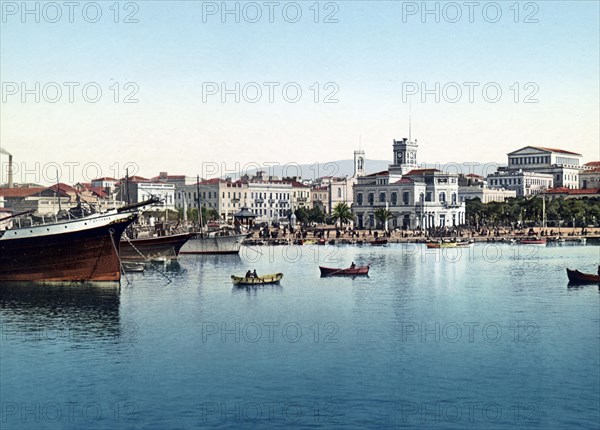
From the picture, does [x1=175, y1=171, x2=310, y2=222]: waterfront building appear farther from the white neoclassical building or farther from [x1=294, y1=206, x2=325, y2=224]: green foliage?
the white neoclassical building

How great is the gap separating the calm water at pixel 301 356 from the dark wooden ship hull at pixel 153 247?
2356cm

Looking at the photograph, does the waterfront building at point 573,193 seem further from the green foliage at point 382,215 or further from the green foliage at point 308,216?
the green foliage at point 308,216

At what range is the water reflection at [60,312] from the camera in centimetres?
4556

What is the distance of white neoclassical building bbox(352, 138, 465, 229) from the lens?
164875mm

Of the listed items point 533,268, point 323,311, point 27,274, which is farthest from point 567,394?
point 533,268

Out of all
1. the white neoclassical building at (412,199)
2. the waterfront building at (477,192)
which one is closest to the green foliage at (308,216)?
the white neoclassical building at (412,199)

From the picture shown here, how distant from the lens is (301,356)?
40156mm

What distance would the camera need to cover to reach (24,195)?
5984 inches

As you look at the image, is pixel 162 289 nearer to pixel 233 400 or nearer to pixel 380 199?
pixel 233 400

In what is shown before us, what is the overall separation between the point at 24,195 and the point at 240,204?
45.1 m

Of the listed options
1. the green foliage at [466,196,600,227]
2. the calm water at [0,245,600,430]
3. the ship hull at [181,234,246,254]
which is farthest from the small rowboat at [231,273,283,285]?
the green foliage at [466,196,600,227]

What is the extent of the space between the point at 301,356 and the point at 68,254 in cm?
3162

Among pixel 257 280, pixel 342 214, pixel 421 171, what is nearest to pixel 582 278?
pixel 257 280

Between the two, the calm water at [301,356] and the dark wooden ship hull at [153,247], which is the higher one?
the dark wooden ship hull at [153,247]
